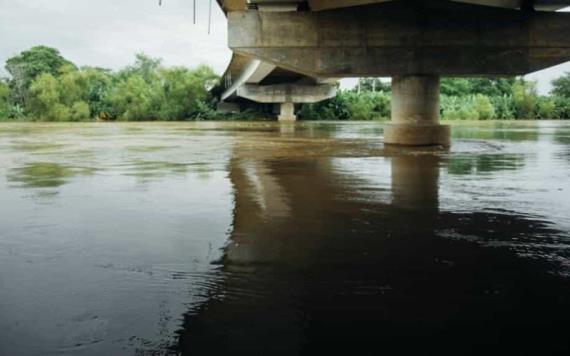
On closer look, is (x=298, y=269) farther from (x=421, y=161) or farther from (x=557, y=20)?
(x=557, y=20)

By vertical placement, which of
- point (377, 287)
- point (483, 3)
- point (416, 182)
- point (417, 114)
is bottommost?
point (377, 287)

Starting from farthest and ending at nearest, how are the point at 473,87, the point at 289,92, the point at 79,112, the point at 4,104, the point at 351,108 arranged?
the point at 473,87 < the point at 4,104 < the point at 79,112 < the point at 351,108 < the point at 289,92

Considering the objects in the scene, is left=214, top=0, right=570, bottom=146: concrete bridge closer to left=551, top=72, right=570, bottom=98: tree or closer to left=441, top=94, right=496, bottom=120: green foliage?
left=441, top=94, right=496, bottom=120: green foliage

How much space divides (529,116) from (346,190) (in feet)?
241

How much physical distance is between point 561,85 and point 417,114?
313 ft

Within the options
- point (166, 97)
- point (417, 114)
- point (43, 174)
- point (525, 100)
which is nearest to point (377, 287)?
point (43, 174)

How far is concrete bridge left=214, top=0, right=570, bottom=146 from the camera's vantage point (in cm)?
2017

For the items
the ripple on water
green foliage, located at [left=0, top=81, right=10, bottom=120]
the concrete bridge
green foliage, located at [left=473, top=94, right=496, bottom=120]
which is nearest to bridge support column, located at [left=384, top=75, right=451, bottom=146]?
the concrete bridge

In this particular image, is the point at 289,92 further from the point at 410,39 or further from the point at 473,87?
the point at 473,87

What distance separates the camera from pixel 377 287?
4.65m

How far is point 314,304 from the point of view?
14.0ft

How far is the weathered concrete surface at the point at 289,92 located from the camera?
58875 mm

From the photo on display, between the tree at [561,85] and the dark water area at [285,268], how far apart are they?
A: 102847 millimetres

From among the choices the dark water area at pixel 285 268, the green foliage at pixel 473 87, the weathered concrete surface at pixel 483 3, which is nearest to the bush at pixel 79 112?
the green foliage at pixel 473 87
